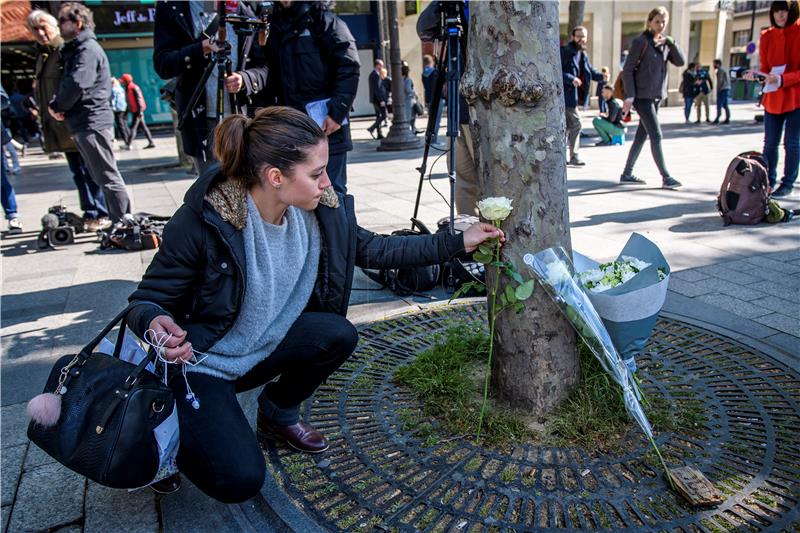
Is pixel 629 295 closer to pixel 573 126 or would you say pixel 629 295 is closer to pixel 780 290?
pixel 780 290

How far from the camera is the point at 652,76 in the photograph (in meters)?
7.10

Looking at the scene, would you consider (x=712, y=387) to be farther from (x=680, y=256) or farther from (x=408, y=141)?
(x=408, y=141)

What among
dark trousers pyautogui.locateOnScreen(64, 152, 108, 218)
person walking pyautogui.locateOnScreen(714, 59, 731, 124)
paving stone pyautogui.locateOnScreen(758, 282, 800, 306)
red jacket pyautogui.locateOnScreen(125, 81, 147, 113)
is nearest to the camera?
paving stone pyautogui.locateOnScreen(758, 282, 800, 306)

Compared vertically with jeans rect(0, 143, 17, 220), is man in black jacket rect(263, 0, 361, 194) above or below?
above

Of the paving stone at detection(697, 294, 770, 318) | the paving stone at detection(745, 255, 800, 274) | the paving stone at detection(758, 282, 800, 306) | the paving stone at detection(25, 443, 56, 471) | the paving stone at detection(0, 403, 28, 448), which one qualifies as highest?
the paving stone at detection(745, 255, 800, 274)

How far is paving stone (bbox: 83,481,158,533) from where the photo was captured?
2.11 meters

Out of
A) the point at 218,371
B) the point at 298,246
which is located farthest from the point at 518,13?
the point at 218,371

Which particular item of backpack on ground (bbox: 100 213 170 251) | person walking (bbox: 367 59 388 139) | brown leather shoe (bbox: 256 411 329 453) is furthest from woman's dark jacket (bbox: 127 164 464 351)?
person walking (bbox: 367 59 388 139)

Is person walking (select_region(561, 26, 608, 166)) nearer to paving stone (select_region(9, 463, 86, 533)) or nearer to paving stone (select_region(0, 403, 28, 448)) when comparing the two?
paving stone (select_region(0, 403, 28, 448))

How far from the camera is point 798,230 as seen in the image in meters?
5.16

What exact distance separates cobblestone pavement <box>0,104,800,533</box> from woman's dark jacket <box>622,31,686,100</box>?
1.11 meters

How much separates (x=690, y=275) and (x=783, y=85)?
300 cm

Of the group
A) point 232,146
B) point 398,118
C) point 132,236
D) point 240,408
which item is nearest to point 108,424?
point 240,408

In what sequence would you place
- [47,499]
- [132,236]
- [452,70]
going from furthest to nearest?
[132,236] → [452,70] → [47,499]
